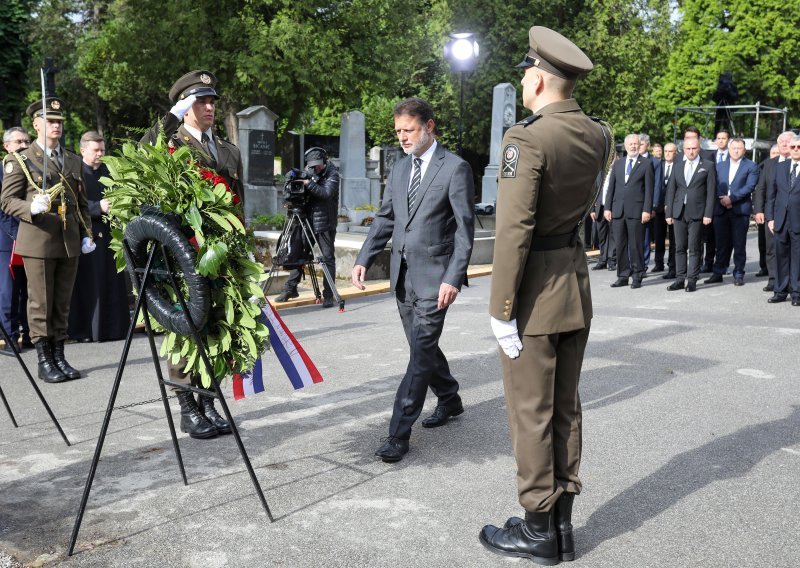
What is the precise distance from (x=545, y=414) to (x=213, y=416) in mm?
2650

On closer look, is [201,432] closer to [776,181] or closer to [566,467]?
[566,467]

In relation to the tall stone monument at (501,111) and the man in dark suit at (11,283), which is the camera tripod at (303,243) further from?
the tall stone monument at (501,111)

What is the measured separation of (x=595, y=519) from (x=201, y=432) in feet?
8.05

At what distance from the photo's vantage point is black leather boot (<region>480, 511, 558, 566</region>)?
12.0ft

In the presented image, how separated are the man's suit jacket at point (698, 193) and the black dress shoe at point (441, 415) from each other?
777 cm

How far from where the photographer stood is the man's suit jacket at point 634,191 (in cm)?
1269

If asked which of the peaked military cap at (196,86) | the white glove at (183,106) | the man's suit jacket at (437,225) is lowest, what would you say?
the man's suit jacket at (437,225)

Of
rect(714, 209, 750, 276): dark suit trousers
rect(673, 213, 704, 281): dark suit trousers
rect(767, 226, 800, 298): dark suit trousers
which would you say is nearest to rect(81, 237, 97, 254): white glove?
rect(673, 213, 704, 281): dark suit trousers

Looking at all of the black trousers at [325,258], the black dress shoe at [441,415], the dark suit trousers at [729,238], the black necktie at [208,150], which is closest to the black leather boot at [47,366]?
the black necktie at [208,150]

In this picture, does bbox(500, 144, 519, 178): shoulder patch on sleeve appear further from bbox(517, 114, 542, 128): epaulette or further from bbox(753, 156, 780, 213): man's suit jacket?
bbox(753, 156, 780, 213): man's suit jacket

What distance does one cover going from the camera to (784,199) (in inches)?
437

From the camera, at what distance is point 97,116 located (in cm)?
4081

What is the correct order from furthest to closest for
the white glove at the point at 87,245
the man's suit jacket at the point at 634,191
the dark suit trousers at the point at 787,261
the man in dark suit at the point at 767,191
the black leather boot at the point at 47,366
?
1. the man's suit jacket at the point at 634,191
2. the man in dark suit at the point at 767,191
3. the dark suit trousers at the point at 787,261
4. the white glove at the point at 87,245
5. the black leather boot at the point at 47,366

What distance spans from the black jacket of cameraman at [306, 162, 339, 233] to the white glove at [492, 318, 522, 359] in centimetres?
756
